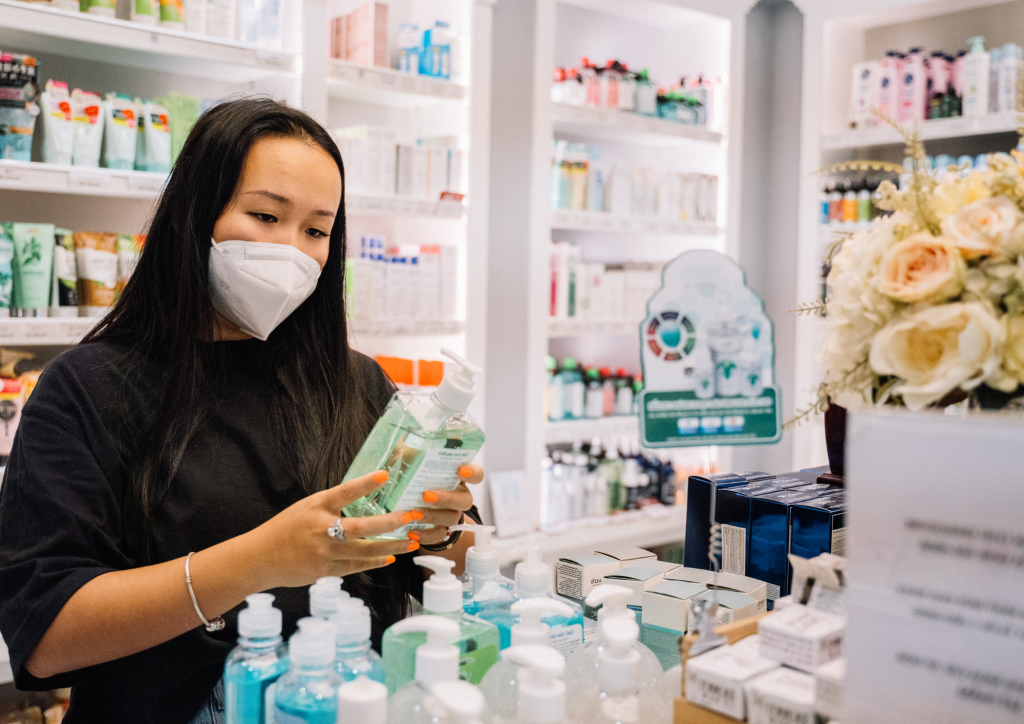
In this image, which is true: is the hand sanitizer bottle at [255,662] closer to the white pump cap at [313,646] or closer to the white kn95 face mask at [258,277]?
the white pump cap at [313,646]

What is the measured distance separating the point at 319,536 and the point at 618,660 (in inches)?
14.1

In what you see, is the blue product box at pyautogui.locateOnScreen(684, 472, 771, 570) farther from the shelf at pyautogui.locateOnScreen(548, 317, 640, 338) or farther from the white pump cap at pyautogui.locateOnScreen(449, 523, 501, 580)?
the shelf at pyautogui.locateOnScreen(548, 317, 640, 338)

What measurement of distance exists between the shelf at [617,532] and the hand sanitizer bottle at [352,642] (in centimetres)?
255

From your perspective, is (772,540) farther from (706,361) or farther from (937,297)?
(937,297)

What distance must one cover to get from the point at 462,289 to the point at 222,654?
90.0 inches

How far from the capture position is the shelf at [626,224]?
3645 millimetres

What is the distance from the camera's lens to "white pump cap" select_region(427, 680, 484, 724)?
0.72 m

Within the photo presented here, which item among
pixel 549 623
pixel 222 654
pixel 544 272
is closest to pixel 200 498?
pixel 222 654

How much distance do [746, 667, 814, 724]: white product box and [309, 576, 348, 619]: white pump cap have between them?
405mm

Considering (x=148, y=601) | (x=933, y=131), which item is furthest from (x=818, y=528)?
(x=933, y=131)

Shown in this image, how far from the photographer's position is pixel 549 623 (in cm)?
98

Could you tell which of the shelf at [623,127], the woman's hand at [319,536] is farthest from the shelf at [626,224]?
the woman's hand at [319,536]

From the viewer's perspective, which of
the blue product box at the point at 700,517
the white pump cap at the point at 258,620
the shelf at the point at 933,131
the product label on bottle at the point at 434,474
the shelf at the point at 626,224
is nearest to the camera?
the white pump cap at the point at 258,620

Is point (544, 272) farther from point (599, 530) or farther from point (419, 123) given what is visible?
point (599, 530)
